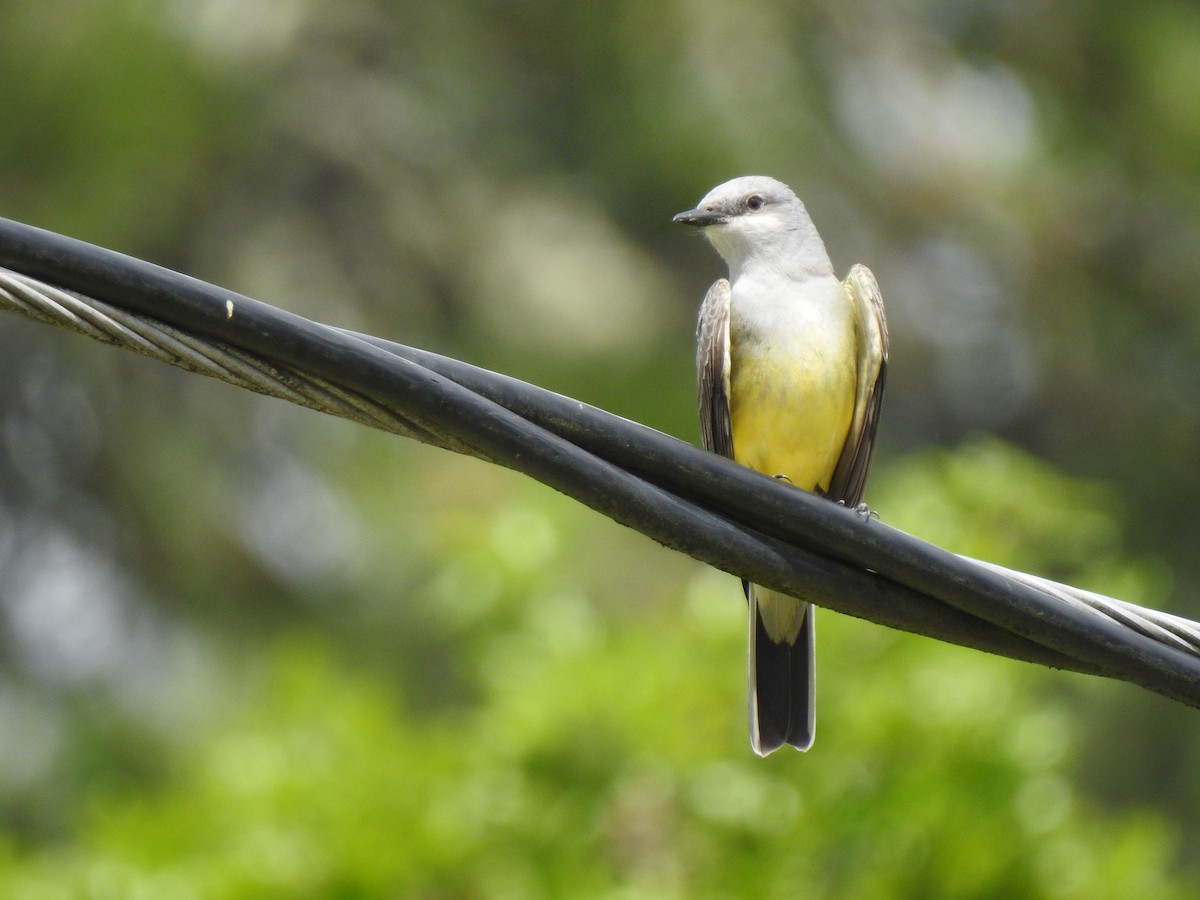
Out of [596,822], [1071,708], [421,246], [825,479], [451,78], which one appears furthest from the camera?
[451,78]

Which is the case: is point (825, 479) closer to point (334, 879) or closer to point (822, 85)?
point (334, 879)

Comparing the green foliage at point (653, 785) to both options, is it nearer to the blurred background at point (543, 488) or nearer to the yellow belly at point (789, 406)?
the blurred background at point (543, 488)

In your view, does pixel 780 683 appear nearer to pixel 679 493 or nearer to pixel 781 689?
pixel 781 689

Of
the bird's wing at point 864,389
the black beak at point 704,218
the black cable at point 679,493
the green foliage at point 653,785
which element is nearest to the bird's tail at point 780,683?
the bird's wing at point 864,389

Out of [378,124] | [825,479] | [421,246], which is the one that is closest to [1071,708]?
[825,479]

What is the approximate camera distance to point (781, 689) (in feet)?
12.8

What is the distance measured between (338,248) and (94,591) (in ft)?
8.49

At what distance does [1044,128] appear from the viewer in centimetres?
948

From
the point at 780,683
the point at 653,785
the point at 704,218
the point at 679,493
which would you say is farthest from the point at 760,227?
the point at 679,493

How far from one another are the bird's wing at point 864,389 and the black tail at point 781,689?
37cm

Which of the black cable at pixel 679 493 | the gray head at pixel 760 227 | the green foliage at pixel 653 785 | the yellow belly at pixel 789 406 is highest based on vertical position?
the gray head at pixel 760 227

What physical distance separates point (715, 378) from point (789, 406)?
218mm

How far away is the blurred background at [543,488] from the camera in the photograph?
440 cm

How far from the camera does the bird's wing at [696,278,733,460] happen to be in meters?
3.91
